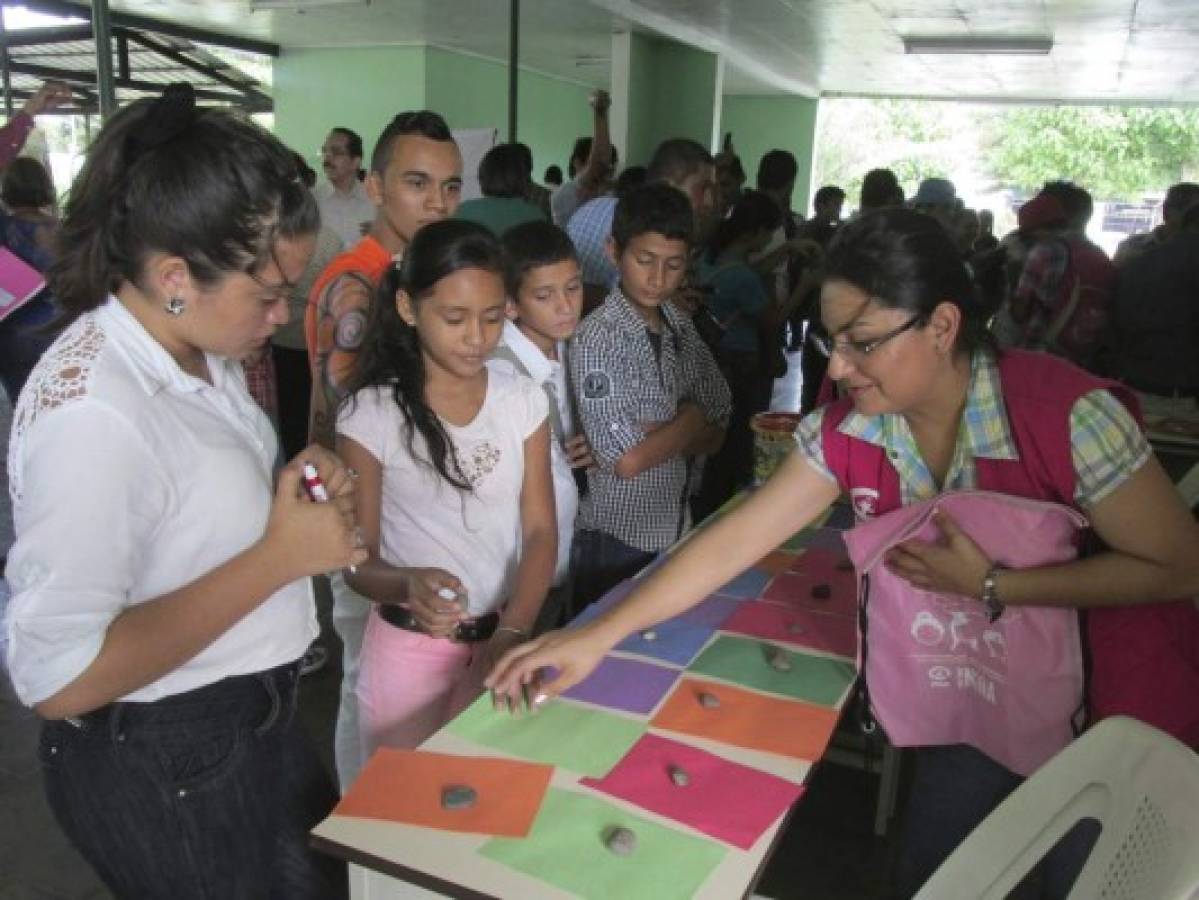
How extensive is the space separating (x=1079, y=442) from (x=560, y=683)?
73 cm

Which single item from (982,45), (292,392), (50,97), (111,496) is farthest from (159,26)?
(111,496)

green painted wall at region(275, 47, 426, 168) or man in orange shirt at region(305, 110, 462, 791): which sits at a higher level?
green painted wall at region(275, 47, 426, 168)

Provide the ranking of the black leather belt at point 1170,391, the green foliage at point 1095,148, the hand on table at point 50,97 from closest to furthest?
the hand on table at point 50,97 → the black leather belt at point 1170,391 → the green foliage at point 1095,148

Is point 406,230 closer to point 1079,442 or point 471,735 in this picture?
point 471,735

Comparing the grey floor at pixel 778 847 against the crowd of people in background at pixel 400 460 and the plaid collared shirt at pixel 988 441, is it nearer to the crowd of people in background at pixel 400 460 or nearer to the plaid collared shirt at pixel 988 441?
the crowd of people in background at pixel 400 460

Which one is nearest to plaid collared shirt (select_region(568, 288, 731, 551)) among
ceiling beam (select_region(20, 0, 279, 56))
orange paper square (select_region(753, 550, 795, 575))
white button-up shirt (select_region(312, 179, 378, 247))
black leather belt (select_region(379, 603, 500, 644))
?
orange paper square (select_region(753, 550, 795, 575))

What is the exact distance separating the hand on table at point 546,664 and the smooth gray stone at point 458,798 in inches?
7.4

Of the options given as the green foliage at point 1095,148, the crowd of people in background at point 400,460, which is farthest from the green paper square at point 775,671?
the green foliage at point 1095,148

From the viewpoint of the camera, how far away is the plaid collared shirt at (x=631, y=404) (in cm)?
198

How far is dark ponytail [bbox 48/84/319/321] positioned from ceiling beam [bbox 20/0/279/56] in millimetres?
5634

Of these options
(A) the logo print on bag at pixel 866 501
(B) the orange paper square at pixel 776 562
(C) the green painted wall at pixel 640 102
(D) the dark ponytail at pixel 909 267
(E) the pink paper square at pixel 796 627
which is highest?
(C) the green painted wall at pixel 640 102

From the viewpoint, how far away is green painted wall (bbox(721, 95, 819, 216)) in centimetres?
1469

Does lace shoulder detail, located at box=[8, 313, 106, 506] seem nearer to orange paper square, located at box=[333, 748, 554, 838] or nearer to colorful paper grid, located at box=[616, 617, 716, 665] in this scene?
orange paper square, located at box=[333, 748, 554, 838]

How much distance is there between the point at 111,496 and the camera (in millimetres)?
812
